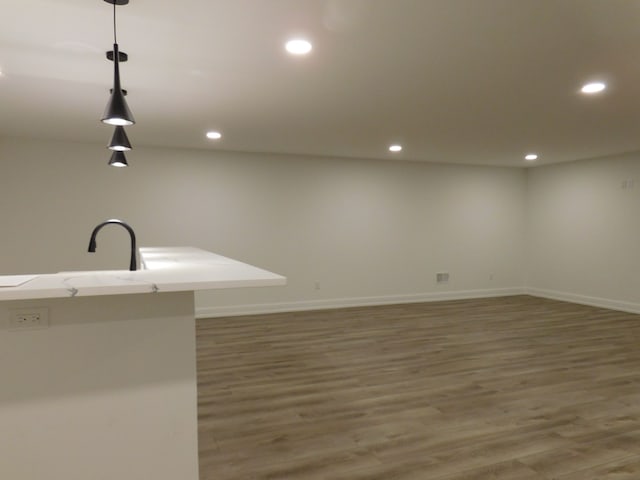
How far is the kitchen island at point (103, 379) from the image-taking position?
4.91ft

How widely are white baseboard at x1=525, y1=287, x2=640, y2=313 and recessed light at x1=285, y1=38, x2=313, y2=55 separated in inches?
256

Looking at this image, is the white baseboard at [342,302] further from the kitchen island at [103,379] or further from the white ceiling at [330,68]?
the kitchen island at [103,379]

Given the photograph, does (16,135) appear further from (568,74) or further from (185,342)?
(568,74)

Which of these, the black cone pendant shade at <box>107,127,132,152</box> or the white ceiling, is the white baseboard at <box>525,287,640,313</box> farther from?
the black cone pendant shade at <box>107,127,132,152</box>

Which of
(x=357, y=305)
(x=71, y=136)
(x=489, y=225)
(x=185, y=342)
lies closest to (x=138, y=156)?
(x=71, y=136)

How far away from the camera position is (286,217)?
656 cm

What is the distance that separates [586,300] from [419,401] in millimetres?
5395

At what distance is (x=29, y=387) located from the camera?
1509 millimetres

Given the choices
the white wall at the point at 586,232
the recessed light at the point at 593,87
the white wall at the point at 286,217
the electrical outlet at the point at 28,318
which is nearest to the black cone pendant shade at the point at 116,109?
the electrical outlet at the point at 28,318

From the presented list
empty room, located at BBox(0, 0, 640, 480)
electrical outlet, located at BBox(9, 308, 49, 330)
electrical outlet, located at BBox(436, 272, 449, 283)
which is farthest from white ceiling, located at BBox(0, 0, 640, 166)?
electrical outlet, located at BBox(436, 272, 449, 283)

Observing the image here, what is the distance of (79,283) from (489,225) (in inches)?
300

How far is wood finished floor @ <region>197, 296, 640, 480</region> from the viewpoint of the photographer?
7.66 ft

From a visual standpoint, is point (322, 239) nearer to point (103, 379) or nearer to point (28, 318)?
point (103, 379)

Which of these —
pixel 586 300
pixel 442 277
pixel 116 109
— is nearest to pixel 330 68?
pixel 116 109
